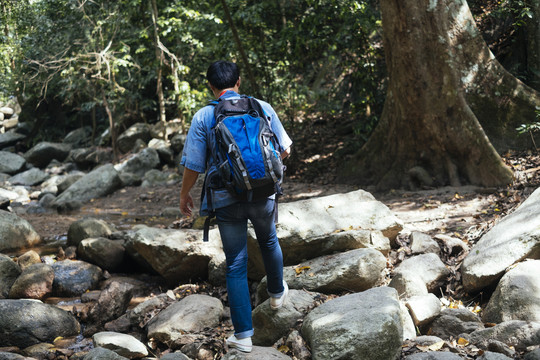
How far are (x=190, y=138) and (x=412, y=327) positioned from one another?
82.1 inches

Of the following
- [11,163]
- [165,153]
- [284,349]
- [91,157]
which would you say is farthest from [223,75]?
[11,163]

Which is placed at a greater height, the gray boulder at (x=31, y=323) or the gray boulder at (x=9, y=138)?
the gray boulder at (x=9, y=138)

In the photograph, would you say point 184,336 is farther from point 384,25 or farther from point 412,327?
point 384,25

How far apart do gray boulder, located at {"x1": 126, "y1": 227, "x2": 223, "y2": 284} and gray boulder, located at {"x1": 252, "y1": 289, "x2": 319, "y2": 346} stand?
1980 mm

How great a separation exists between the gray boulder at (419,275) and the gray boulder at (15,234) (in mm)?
6112

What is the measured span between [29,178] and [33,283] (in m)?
A: 12.5

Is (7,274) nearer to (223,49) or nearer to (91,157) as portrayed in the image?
(223,49)

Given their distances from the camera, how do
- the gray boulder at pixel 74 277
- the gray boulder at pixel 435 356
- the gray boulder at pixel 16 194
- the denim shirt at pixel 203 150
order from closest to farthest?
1. the gray boulder at pixel 435 356
2. the denim shirt at pixel 203 150
3. the gray boulder at pixel 74 277
4. the gray boulder at pixel 16 194

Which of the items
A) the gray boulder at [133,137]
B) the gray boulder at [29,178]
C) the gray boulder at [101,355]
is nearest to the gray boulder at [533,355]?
the gray boulder at [101,355]

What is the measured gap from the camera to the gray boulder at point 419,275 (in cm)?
407

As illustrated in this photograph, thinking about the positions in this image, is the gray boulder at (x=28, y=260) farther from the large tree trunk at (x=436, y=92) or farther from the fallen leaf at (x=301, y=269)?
the large tree trunk at (x=436, y=92)

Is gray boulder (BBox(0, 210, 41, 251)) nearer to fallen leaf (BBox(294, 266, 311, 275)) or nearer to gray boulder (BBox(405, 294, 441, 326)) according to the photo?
fallen leaf (BBox(294, 266, 311, 275))

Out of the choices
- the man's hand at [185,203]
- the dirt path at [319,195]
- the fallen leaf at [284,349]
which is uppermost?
the man's hand at [185,203]

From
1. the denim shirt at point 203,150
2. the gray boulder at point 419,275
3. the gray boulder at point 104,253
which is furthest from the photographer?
the gray boulder at point 104,253
